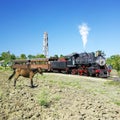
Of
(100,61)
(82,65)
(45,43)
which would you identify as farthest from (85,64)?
(45,43)

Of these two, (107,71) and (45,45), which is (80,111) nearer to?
(107,71)

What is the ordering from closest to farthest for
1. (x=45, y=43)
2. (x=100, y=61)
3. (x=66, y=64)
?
(x=100, y=61) < (x=66, y=64) < (x=45, y=43)

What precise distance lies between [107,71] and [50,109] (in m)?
25.2

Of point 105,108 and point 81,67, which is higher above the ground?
point 81,67

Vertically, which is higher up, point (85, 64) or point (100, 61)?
point (100, 61)

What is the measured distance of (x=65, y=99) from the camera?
12.7m

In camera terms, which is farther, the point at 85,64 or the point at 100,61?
the point at 85,64

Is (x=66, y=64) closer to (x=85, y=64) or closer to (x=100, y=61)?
(x=85, y=64)

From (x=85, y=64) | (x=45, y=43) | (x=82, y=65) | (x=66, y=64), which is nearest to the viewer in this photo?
(x=85, y=64)

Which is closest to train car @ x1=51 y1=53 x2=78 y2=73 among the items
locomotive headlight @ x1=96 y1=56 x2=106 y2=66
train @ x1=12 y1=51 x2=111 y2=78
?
train @ x1=12 y1=51 x2=111 y2=78

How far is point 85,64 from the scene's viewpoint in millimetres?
37344

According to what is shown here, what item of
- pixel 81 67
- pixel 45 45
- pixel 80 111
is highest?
pixel 45 45

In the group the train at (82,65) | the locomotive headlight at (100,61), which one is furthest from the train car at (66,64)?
the locomotive headlight at (100,61)

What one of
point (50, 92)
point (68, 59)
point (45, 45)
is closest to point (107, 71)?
point (68, 59)
